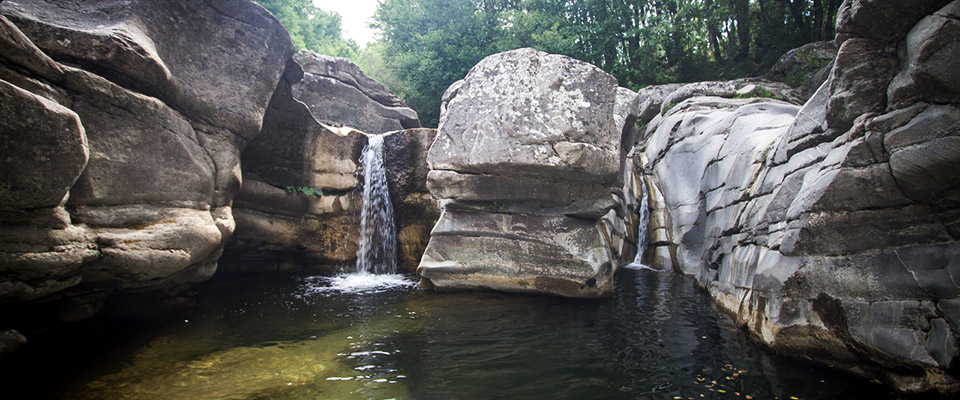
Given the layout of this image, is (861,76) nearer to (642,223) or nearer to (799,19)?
(642,223)

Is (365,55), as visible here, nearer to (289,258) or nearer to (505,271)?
(289,258)

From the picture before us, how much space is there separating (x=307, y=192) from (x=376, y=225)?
1701mm

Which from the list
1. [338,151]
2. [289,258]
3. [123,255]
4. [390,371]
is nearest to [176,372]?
[123,255]

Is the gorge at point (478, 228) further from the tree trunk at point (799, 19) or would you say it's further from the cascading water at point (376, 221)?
the tree trunk at point (799, 19)

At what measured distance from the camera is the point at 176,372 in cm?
400

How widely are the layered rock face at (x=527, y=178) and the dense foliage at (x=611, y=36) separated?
12056mm

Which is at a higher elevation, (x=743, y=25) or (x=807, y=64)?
(x=743, y=25)

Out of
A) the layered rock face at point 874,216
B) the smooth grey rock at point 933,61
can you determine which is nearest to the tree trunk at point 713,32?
the layered rock face at point 874,216

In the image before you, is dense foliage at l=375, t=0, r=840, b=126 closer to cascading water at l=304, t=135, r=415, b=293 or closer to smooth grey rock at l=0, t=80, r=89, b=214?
cascading water at l=304, t=135, r=415, b=293

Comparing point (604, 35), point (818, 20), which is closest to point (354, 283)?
point (604, 35)

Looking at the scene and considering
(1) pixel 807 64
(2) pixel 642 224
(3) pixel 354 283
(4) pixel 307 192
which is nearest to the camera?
(3) pixel 354 283

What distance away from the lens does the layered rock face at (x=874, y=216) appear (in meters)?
3.49

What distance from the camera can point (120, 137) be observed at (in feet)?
16.7

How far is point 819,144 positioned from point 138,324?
8.63m
